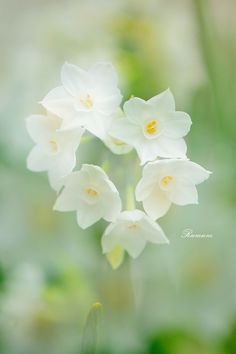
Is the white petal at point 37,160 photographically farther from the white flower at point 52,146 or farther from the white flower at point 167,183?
the white flower at point 167,183

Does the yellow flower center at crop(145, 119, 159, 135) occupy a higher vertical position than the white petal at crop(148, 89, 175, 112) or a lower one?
lower

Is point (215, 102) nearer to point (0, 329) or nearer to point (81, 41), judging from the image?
point (81, 41)

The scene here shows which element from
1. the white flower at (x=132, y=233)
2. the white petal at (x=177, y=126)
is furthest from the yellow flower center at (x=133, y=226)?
the white petal at (x=177, y=126)

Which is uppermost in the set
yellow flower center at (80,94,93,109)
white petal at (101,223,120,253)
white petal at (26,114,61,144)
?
yellow flower center at (80,94,93,109)

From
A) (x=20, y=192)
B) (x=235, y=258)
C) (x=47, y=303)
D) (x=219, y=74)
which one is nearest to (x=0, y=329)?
(x=47, y=303)

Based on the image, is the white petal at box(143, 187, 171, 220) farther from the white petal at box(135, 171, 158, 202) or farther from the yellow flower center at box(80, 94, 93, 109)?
the yellow flower center at box(80, 94, 93, 109)

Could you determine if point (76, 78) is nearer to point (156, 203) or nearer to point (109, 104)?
point (109, 104)

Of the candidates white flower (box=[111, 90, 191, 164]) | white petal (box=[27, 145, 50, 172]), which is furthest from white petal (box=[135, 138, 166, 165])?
white petal (box=[27, 145, 50, 172])
